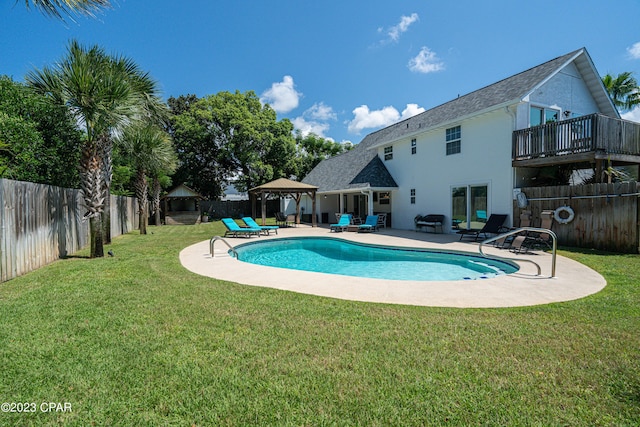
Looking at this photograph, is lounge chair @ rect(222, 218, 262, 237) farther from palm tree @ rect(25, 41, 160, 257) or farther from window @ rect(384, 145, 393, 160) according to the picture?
window @ rect(384, 145, 393, 160)

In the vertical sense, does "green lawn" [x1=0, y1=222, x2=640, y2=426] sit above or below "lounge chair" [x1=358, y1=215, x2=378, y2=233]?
below

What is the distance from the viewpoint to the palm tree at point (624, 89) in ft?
66.1

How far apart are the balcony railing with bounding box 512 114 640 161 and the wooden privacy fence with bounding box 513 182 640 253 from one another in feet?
4.63

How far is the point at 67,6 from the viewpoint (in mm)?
3973

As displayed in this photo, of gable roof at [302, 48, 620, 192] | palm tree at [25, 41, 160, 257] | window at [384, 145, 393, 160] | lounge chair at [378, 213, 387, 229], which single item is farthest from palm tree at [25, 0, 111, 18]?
window at [384, 145, 393, 160]

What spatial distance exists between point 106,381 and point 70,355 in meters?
0.92

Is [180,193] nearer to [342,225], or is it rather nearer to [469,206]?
[342,225]

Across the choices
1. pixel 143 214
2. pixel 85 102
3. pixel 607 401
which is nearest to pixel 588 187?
pixel 607 401

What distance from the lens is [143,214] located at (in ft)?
61.1

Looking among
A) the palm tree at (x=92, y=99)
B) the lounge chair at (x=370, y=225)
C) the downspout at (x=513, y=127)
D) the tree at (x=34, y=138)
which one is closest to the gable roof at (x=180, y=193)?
the tree at (x=34, y=138)

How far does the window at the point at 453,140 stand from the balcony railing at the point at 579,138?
114 inches

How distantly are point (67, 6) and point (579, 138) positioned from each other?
14.4m

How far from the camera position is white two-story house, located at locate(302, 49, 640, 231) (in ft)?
37.1

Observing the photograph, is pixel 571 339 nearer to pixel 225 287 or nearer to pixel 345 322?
pixel 345 322
